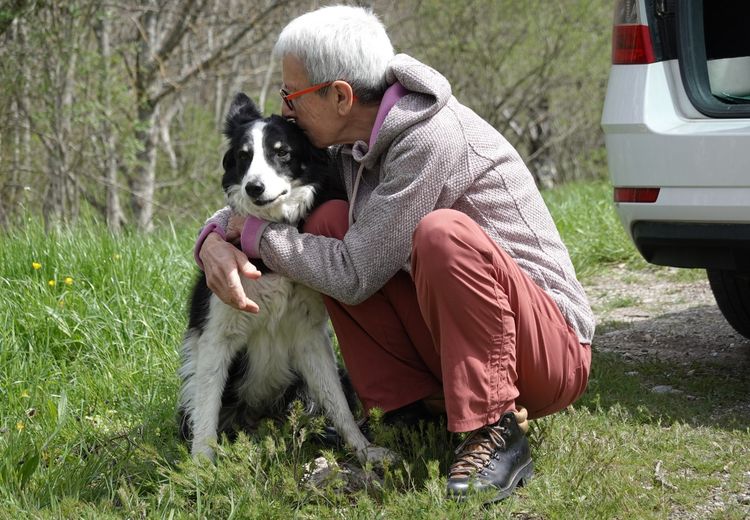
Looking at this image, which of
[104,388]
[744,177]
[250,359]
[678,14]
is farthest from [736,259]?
[104,388]

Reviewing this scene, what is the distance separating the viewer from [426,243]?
2557mm

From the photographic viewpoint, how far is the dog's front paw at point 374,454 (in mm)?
2869

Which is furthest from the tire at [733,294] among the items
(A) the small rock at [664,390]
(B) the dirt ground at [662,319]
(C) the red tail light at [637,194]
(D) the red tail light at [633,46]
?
(D) the red tail light at [633,46]

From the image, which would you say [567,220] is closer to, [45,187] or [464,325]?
[464,325]

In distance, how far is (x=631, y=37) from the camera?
3234mm

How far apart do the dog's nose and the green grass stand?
710 mm

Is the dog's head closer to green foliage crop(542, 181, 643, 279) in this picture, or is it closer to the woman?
the woman

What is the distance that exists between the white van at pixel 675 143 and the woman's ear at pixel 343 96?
3.21 ft

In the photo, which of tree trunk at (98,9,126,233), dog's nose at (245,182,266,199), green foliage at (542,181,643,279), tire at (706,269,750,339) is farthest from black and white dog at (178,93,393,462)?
tree trunk at (98,9,126,233)

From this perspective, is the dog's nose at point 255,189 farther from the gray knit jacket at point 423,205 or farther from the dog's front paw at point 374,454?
the dog's front paw at point 374,454

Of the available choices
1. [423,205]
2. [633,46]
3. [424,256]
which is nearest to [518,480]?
[424,256]

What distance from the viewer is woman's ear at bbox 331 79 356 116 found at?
9.36ft

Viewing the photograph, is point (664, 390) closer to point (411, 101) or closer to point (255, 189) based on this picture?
point (411, 101)

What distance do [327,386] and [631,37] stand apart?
5.34 feet
